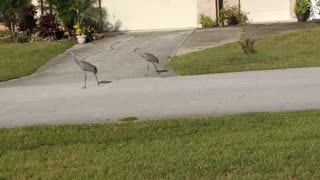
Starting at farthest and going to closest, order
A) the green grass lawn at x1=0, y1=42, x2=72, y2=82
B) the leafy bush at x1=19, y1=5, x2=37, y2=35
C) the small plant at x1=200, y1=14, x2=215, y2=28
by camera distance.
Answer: the small plant at x1=200, y1=14, x2=215, y2=28
the leafy bush at x1=19, y1=5, x2=37, y2=35
the green grass lawn at x1=0, y1=42, x2=72, y2=82

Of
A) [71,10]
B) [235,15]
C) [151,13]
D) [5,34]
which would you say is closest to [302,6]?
[235,15]

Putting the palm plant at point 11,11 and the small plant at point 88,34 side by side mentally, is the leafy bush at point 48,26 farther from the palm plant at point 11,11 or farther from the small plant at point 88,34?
the small plant at point 88,34

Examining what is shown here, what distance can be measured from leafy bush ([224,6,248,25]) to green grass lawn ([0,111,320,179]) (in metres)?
20.1

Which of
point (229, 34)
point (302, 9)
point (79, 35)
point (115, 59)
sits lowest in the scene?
point (115, 59)

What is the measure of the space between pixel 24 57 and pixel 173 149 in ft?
44.7

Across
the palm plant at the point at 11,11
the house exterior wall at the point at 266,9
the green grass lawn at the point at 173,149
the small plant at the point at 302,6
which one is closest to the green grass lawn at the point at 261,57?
the green grass lawn at the point at 173,149

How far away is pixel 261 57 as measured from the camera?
16.1 meters

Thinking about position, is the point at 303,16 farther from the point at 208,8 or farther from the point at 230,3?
the point at 208,8

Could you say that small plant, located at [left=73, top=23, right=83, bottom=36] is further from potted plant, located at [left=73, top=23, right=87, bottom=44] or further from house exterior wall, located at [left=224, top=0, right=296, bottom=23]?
house exterior wall, located at [left=224, top=0, right=296, bottom=23]

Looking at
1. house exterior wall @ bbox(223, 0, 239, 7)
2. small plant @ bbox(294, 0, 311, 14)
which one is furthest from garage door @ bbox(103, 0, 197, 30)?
small plant @ bbox(294, 0, 311, 14)

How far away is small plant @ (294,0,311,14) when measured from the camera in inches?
1081

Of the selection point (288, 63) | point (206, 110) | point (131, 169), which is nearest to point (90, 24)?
point (288, 63)

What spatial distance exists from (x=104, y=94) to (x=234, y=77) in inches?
118

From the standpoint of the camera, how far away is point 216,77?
514 inches
